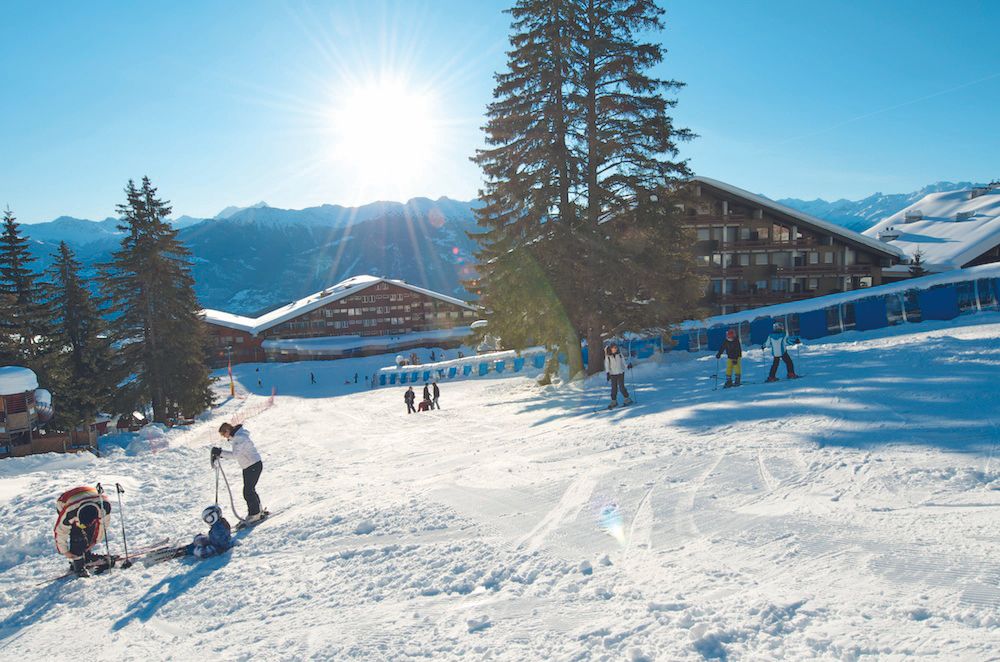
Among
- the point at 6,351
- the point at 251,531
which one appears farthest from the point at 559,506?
the point at 6,351

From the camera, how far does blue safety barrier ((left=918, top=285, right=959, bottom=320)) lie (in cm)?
1889

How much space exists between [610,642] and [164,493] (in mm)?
8868

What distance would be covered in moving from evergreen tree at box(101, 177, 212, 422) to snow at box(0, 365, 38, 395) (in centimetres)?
1105

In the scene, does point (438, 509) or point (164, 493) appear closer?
point (438, 509)

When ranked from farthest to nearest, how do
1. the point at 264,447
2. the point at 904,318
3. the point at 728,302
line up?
the point at 728,302 < the point at 904,318 < the point at 264,447

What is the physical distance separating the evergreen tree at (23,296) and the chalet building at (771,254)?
36.9 metres

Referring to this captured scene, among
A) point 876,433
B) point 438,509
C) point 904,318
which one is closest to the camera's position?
point 438,509

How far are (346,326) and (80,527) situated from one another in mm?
62295

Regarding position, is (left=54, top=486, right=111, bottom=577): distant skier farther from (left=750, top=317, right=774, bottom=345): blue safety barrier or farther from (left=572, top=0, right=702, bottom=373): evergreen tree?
(left=750, top=317, right=774, bottom=345): blue safety barrier

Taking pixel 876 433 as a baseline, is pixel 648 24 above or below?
above

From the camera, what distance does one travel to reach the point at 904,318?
19.9 m

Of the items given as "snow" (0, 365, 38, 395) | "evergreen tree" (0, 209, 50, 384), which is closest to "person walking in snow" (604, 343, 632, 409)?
"snow" (0, 365, 38, 395)

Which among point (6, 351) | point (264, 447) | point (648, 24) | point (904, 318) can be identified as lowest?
point (264, 447)

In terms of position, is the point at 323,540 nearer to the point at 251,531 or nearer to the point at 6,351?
the point at 251,531
